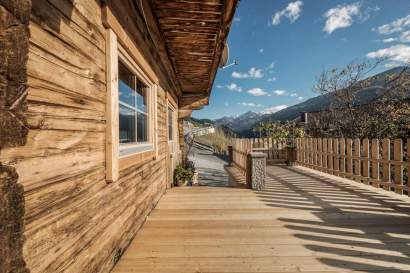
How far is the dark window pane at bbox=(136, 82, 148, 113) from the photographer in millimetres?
3303

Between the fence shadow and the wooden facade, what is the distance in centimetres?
211

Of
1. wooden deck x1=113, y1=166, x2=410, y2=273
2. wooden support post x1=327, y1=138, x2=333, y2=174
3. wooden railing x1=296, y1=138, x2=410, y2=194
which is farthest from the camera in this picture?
wooden support post x1=327, y1=138, x2=333, y2=174

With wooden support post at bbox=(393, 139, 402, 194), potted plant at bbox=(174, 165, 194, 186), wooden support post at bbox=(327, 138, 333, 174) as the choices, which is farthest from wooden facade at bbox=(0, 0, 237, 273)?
wooden support post at bbox=(327, 138, 333, 174)

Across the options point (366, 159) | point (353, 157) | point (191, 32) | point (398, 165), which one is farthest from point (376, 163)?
point (191, 32)

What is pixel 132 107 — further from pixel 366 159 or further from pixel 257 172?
pixel 366 159

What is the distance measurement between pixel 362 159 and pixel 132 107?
5.34 m

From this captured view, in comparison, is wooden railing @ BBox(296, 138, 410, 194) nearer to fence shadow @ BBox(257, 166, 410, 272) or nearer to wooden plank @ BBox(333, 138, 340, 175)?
wooden plank @ BBox(333, 138, 340, 175)

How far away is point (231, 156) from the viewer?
888 centimetres

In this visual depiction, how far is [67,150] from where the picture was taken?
1.41 meters

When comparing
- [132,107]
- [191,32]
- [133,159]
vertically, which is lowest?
[133,159]

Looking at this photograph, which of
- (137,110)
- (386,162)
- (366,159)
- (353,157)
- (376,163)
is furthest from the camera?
(353,157)

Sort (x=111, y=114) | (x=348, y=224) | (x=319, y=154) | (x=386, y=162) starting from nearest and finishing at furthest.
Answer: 1. (x=111, y=114)
2. (x=348, y=224)
3. (x=386, y=162)
4. (x=319, y=154)

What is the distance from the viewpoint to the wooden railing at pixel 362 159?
440 centimetres

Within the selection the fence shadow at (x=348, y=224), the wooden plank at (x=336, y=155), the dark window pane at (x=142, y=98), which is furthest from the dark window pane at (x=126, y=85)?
the wooden plank at (x=336, y=155)
